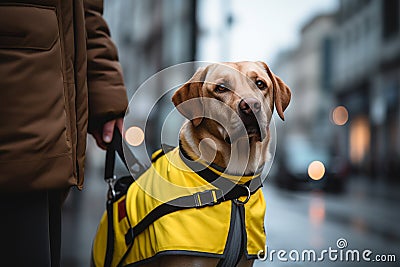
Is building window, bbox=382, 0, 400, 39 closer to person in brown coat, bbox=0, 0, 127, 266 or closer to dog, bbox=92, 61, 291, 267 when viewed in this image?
dog, bbox=92, 61, 291, 267

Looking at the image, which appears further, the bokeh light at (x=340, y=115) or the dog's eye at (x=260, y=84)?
the bokeh light at (x=340, y=115)

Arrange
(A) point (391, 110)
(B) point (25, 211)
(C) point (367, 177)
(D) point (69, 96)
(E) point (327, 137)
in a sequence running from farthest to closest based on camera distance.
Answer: (E) point (327, 137) → (C) point (367, 177) → (A) point (391, 110) → (D) point (69, 96) → (B) point (25, 211)

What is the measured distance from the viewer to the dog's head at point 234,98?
93.6 inches

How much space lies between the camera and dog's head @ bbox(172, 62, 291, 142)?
2377 millimetres

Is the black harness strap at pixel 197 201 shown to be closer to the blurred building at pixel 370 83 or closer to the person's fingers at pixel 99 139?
the person's fingers at pixel 99 139

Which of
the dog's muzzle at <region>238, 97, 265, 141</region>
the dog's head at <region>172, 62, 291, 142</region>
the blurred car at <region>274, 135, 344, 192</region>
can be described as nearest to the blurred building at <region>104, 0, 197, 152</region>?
the blurred car at <region>274, 135, 344, 192</region>

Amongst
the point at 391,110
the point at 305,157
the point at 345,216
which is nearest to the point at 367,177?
the point at 391,110

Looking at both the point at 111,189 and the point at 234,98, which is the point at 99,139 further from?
the point at 234,98

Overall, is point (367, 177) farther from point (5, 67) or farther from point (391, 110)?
point (5, 67)

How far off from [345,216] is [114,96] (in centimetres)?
862

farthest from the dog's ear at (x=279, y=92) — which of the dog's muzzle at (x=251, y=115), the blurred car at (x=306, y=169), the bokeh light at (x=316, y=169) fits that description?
the bokeh light at (x=316, y=169)

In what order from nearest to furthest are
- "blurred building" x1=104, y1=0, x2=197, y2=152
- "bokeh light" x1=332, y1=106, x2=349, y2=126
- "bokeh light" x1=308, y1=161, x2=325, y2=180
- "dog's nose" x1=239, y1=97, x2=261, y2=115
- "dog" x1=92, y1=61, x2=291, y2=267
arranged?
"dog's nose" x1=239, y1=97, x2=261, y2=115
"dog" x1=92, y1=61, x2=291, y2=267
"bokeh light" x1=308, y1=161, x2=325, y2=180
"blurred building" x1=104, y1=0, x2=197, y2=152
"bokeh light" x1=332, y1=106, x2=349, y2=126

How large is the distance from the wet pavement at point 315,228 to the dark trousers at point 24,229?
1718 mm

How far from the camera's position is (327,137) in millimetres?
40312
